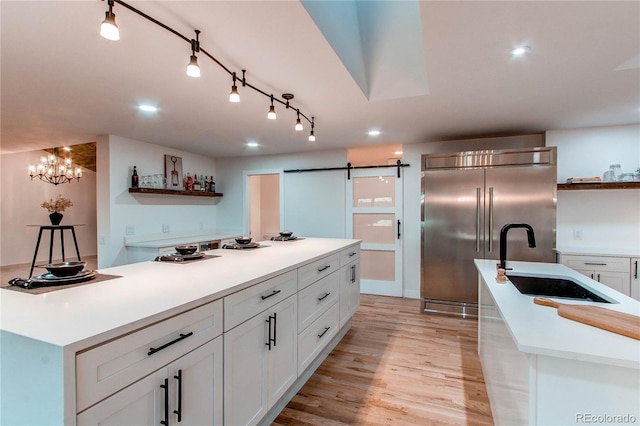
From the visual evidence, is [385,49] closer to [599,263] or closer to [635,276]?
[599,263]

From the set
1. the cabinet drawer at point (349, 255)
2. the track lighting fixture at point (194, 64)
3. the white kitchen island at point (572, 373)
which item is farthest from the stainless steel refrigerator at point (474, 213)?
the track lighting fixture at point (194, 64)

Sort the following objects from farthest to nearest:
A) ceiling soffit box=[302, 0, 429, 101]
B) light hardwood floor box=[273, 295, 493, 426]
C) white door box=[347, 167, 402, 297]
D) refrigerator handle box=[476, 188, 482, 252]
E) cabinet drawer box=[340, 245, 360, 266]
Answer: white door box=[347, 167, 402, 297], refrigerator handle box=[476, 188, 482, 252], cabinet drawer box=[340, 245, 360, 266], ceiling soffit box=[302, 0, 429, 101], light hardwood floor box=[273, 295, 493, 426]

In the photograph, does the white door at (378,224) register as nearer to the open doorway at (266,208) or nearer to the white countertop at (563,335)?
the open doorway at (266,208)

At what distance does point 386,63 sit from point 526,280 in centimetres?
189

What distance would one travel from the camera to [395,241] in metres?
4.56

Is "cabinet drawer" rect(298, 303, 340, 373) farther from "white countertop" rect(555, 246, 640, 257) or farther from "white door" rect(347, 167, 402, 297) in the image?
"white countertop" rect(555, 246, 640, 257)

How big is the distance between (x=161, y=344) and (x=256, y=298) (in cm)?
58

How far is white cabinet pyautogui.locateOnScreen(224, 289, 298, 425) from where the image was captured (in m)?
1.41

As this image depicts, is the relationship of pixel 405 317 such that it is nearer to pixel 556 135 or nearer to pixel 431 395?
pixel 431 395

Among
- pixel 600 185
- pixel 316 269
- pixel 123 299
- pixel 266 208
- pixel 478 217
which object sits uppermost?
pixel 600 185

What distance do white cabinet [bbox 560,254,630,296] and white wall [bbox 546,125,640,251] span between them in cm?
40

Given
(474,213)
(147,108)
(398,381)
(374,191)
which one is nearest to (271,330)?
(398,381)

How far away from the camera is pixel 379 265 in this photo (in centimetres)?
471

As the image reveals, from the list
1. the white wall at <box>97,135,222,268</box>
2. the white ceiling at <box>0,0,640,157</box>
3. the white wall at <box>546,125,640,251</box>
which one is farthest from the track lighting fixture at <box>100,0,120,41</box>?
the white wall at <box>546,125,640,251</box>
